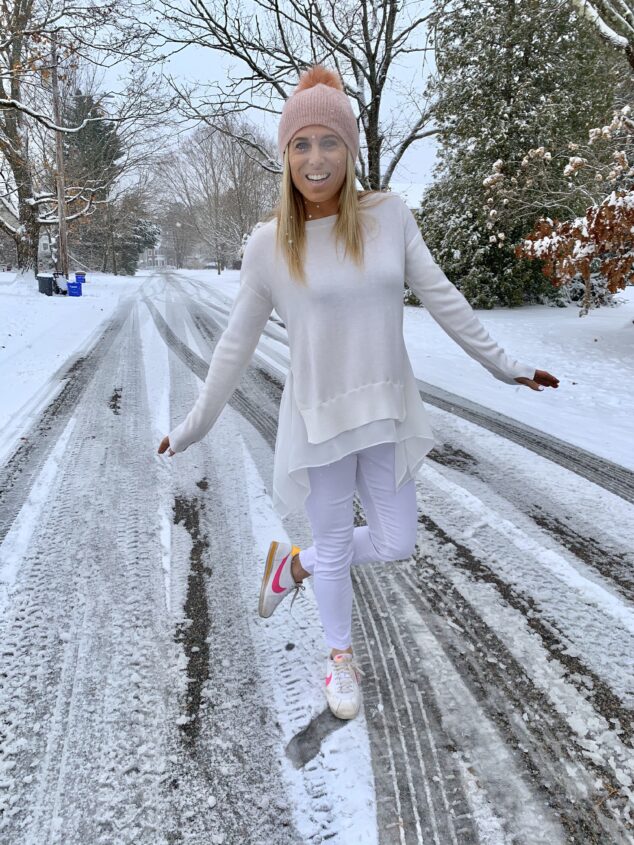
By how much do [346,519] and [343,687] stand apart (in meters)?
0.58

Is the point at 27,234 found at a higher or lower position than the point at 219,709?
higher

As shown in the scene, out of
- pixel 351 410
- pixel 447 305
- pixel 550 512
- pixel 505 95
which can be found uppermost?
pixel 505 95

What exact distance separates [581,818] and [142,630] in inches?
64.2

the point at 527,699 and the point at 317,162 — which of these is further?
the point at 527,699

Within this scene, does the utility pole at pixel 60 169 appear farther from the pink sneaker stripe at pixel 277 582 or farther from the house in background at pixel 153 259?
the house in background at pixel 153 259

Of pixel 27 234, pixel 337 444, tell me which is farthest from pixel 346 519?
pixel 27 234

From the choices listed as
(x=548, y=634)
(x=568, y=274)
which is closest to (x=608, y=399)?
(x=568, y=274)

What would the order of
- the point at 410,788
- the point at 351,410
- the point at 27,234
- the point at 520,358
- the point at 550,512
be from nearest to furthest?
the point at 410,788 < the point at 351,410 < the point at 550,512 < the point at 520,358 < the point at 27,234

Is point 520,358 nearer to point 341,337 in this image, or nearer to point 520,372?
point 520,372

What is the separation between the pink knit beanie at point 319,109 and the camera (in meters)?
1.52

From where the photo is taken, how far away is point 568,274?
7246mm

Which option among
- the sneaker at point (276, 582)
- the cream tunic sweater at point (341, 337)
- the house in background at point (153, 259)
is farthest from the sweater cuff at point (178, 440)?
the house in background at point (153, 259)

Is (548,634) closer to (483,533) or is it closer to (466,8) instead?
(483,533)

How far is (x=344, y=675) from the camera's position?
1770 millimetres
